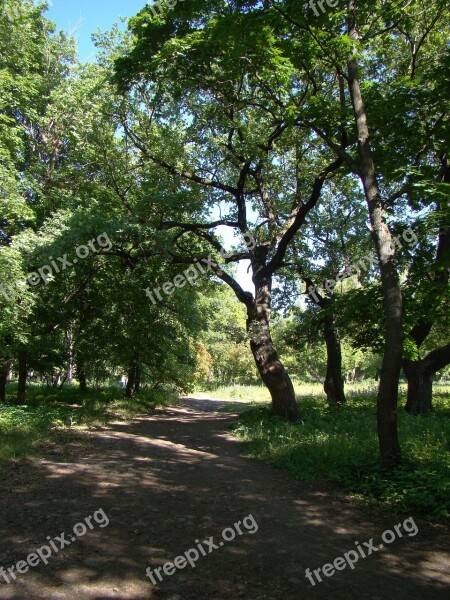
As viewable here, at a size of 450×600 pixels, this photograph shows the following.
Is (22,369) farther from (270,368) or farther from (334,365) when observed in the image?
(334,365)

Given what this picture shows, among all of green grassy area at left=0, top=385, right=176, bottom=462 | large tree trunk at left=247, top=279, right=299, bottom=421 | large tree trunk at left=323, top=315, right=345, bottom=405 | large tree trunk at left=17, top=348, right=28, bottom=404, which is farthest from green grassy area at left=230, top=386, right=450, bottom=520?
large tree trunk at left=17, top=348, right=28, bottom=404

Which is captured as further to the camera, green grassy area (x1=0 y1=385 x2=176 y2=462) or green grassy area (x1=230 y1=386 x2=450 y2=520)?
green grassy area (x1=0 y1=385 x2=176 y2=462)

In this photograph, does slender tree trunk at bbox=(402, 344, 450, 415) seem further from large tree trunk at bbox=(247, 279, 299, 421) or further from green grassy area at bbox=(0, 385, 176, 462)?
green grassy area at bbox=(0, 385, 176, 462)

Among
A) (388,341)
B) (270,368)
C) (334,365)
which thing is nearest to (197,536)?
(388,341)

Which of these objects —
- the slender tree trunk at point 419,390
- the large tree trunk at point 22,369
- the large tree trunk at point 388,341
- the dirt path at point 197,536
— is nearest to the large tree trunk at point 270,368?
the slender tree trunk at point 419,390

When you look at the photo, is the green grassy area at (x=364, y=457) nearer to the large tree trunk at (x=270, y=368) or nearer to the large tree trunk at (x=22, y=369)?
the large tree trunk at (x=270, y=368)

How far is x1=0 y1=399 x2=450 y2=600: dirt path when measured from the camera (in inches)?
142

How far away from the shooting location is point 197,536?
4.69 m

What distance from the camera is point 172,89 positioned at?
10664 mm

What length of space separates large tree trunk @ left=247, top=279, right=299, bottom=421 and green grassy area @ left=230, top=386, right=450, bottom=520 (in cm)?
51

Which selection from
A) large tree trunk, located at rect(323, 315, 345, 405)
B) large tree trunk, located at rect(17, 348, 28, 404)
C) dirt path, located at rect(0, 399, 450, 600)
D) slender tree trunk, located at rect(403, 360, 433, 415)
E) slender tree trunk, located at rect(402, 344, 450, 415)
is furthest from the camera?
large tree trunk, located at rect(323, 315, 345, 405)

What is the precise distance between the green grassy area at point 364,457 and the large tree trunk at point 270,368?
51 cm

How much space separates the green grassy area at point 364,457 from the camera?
5.55 m

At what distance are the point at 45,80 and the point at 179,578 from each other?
20.0 metres
